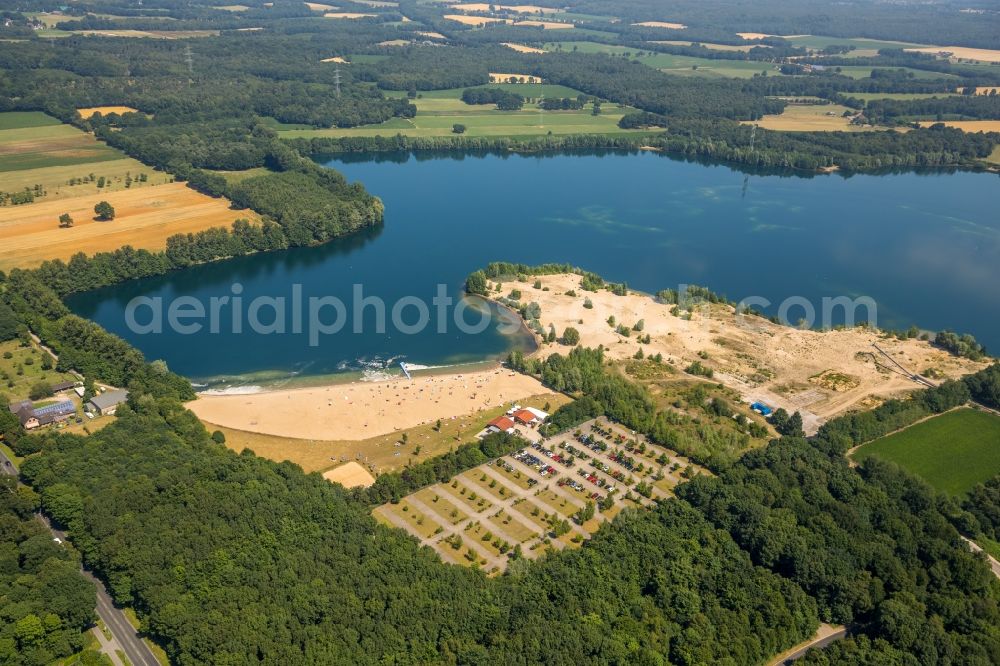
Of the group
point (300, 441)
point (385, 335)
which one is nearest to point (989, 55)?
point (385, 335)

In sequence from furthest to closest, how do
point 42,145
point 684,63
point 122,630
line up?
point 684,63 → point 42,145 → point 122,630

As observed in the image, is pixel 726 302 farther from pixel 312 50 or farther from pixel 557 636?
pixel 312 50

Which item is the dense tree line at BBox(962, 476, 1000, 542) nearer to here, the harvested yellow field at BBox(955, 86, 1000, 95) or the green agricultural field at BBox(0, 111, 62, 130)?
the green agricultural field at BBox(0, 111, 62, 130)

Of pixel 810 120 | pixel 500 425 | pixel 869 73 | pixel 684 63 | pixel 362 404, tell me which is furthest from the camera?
pixel 684 63

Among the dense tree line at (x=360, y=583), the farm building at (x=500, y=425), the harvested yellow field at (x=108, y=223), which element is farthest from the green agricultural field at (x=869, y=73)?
the dense tree line at (x=360, y=583)

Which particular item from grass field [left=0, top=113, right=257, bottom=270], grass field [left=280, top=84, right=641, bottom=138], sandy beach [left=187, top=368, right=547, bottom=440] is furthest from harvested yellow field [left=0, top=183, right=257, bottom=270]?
grass field [left=280, top=84, right=641, bottom=138]

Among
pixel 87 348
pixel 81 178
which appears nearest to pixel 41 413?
pixel 87 348

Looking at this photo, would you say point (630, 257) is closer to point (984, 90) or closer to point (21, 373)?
point (21, 373)
